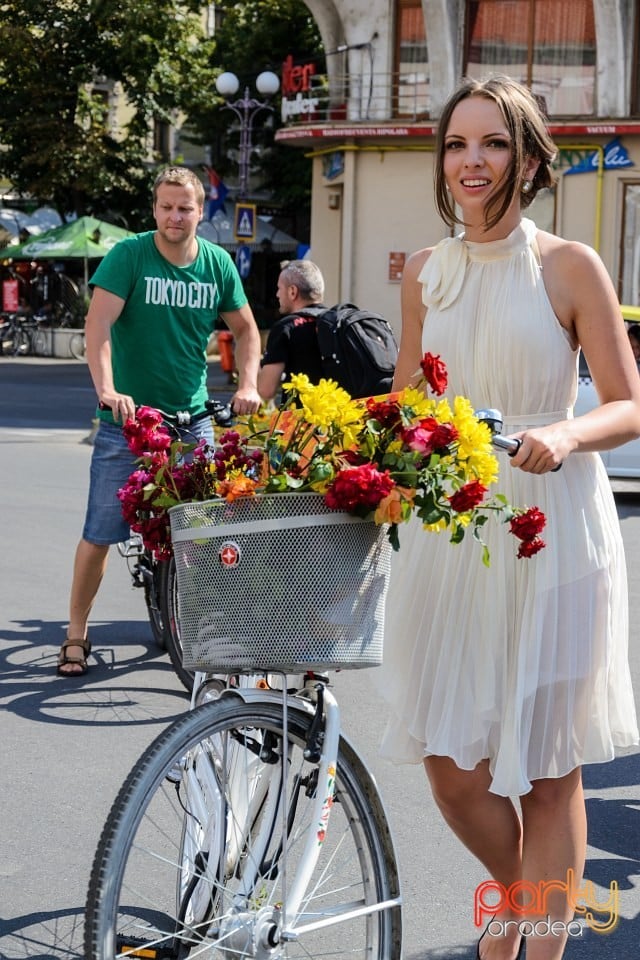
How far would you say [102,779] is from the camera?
5.27 metres

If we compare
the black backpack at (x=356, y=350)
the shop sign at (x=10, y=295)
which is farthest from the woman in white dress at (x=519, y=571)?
the shop sign at (x=10, y=295)

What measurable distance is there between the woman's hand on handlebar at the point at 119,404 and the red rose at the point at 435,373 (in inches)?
110

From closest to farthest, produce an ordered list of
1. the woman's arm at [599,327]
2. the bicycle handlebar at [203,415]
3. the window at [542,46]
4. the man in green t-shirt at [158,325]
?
the woman's arm at [599,327] → the bicycle handlebar at [203,415] → the man in green t-shirt at [158,325] → the window at [542,46]

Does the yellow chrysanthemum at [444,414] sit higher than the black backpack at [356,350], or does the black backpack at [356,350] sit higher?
the yellow chrysanthemum at [444,414]

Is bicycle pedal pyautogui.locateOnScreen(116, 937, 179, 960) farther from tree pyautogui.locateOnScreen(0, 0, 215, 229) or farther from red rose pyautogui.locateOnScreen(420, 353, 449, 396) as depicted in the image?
tree pyautogui.locateOnScreen(0, 0, 215, 229)

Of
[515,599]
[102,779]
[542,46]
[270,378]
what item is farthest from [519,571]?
[542,46]

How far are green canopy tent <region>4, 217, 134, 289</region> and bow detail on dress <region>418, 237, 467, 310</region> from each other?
3356cm

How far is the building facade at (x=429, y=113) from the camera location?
27812 millimetres

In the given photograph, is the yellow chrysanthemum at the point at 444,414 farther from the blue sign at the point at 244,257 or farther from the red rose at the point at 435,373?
the blue sign at the point at 244,257

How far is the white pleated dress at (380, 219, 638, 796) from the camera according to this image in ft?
10.1

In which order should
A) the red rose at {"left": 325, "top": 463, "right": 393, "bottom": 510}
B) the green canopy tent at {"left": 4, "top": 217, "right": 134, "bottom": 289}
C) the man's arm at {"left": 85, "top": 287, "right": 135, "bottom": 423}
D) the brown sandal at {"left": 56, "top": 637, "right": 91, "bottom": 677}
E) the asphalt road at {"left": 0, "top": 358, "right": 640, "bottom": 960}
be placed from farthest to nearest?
1. the green canopy tent at {"left": 4, "top": 217, "right": 134, "bottom": 289}
2. the brown sandal at {"left": 56, "top": 637, "right": 91, "bottom": 677}
3. the man's arm at {"left": 85, "top": 287, "right": 135, "bottom": 423}
4. the asphalt road at {"left": 0, "top": 358, "right": 640, "bottom": 960}
5. the red rose at {"left": 325, "top": 463, "right": 393, "bottom": 510}

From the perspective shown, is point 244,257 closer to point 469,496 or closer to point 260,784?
point 260,784

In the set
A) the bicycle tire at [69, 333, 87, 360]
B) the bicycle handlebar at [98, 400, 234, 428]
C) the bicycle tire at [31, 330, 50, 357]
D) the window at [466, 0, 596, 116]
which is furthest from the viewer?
the bicycle tire at [31, 330, 50, 357]

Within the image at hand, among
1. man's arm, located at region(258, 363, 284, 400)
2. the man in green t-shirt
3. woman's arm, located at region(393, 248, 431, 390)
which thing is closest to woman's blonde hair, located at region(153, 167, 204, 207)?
the man in green t-shirt
